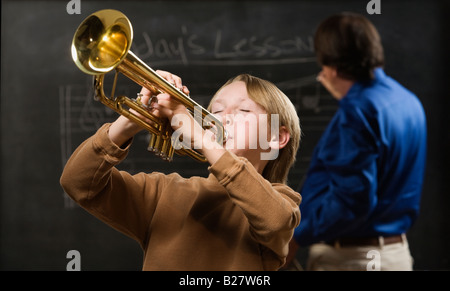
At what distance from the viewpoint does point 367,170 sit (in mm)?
2045

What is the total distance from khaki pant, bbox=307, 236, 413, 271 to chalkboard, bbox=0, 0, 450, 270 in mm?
563

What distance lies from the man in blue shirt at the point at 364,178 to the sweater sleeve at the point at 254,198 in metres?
1.13

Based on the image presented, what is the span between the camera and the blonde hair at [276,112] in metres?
1.22

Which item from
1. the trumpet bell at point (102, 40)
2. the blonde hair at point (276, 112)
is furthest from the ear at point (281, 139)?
the trumpet bell at point (102, 40)

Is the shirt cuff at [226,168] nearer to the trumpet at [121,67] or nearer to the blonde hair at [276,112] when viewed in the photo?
the trumpet at [121,67]

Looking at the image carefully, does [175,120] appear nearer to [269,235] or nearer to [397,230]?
[269,235]

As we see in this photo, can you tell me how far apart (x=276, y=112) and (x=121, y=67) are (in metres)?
0.41

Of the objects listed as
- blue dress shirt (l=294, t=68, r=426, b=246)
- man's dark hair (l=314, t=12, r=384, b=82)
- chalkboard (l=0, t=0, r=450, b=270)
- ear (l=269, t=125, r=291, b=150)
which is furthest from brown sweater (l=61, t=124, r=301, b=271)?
chalkboard (l=0, t=0, r=450, b=270)

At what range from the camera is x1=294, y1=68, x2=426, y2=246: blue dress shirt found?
2.07 metres

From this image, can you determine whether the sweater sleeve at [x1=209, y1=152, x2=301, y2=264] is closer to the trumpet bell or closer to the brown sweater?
the brown sweater

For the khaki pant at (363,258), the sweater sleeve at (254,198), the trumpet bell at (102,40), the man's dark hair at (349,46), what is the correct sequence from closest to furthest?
the sweater sleeve at (254,198)
the trumpet bell at (102,40)
the khaki pant at (363,258)
the man's dark hair at (349,46)

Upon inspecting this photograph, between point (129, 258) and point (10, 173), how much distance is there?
2.67ft
